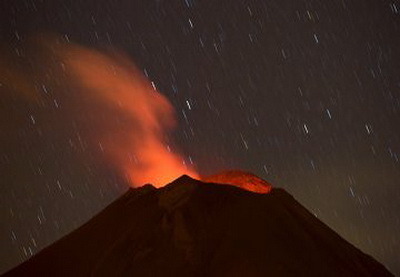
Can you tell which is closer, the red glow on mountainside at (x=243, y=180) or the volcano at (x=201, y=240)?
the volcano at (x=201, y=240)

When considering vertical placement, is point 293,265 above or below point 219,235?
below

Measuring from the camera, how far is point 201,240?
51312 mm

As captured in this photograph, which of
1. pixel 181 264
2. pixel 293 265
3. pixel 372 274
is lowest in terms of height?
pixel 372 274

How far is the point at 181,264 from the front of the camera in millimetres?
47344

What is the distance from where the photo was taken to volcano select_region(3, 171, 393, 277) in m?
47.2

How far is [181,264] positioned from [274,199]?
16.8 meters

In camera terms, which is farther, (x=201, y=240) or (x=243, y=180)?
(x=243, y=180)

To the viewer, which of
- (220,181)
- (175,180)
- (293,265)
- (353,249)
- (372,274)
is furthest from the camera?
(220,181)

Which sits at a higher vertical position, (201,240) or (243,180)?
(243,180)

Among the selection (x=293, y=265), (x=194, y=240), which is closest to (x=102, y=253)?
(x=194, y=240)

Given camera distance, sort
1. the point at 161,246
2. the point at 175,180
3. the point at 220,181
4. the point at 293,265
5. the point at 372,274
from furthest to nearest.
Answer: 1. the point at 220,181
2. the point at 175,180
3. the point at 372,274
4. the point at 161,246
5. the point at 293,265

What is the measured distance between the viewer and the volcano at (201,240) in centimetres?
4725

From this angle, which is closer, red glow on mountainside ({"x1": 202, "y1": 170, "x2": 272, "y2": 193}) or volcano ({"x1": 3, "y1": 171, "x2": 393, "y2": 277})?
volcano ({"x1": 3, "y1": 171, "x2": 393, "y2": 277})

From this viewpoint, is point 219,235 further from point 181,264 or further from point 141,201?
point 141,201
